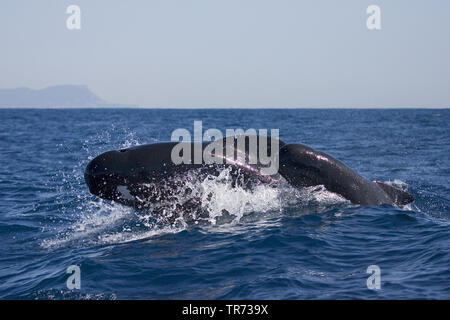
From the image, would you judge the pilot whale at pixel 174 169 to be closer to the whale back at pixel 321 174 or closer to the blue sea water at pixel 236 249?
the whale back at pixel 321 174

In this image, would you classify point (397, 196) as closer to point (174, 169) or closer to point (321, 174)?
point (321, 174)

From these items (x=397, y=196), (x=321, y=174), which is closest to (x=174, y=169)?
(x=321, y=174)

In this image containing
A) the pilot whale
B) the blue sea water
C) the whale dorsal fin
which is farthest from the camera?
the whale dorsal fin

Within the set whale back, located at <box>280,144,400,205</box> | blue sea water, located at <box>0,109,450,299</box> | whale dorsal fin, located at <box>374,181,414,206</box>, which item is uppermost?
whale back, located at <box>280,144,400,205</box>

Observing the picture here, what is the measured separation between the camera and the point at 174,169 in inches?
444

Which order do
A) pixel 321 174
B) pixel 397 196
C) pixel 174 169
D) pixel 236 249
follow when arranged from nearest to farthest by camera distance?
pixel 236 249 → pixel 174 169 → pixel 321 174 → pixel 397 196

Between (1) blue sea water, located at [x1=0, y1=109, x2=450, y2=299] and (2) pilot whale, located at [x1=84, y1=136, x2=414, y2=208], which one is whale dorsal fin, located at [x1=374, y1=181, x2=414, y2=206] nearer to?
(1) blue sea water, located at [x1=0, y1=109, x2=450, y2=299]

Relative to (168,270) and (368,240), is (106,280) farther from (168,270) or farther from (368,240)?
(368,240)

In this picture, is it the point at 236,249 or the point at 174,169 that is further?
the point at 174,169

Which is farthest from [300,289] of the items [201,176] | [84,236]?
[84,236]

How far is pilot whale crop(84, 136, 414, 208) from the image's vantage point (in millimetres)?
11164

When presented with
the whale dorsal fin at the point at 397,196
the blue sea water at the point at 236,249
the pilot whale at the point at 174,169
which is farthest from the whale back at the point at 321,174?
the whale dorsal fin at the point at 397,196

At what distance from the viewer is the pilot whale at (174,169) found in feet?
36.6

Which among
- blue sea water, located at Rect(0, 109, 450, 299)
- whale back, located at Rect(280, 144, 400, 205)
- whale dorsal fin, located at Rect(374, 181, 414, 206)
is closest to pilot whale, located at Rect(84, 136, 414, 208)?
whale back, located at Rect(280, 144, 400, 205)
